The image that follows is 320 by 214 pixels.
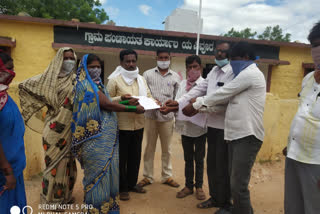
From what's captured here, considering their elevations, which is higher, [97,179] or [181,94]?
[181,94]

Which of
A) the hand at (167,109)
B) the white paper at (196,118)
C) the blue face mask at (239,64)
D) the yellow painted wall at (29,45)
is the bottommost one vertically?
the white paper at (196,118)

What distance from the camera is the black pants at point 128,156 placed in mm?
3090

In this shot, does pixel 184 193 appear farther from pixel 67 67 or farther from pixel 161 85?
pixel 67 67

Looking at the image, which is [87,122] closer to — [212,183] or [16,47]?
[212,183]

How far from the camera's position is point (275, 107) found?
4723 millimetres

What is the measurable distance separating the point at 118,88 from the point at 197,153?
145cm

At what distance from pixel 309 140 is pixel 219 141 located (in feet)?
3.58

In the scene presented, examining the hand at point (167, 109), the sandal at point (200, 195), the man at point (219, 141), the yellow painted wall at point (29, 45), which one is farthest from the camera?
the yellow painted wall at point (29, 45)

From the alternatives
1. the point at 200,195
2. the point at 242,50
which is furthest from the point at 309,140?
the point at 200,195

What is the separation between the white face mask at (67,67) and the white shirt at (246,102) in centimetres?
184

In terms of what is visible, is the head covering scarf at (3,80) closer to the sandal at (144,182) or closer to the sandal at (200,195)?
the sandal at (144,182)

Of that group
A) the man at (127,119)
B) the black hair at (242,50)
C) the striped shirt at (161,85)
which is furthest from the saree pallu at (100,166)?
the black hair at (242,50)

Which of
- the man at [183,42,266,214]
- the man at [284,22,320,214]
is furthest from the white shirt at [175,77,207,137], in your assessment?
the man at [284,22,320,214]

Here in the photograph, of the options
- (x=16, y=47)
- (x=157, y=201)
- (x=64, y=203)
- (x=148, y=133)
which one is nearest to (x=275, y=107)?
(x=148, y=133)
